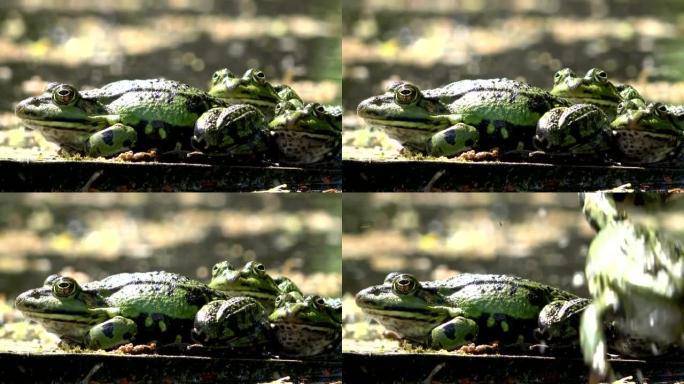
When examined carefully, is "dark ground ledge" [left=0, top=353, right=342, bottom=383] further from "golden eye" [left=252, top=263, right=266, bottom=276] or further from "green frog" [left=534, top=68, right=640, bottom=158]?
"green frog" [left=534, top=68, right=640, bottom=158]

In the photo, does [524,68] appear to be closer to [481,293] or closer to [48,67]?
[481,293]

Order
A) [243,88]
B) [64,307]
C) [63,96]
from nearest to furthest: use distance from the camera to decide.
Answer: [63,96] → [64,307] → [243,88]

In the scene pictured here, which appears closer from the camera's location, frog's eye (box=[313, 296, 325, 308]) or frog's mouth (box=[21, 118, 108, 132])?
frog's mouth (box=[21, 118, 108, 132])

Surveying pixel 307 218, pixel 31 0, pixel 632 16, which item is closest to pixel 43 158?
pixel 31 0

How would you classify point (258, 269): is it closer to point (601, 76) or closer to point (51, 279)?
point (51, 279)

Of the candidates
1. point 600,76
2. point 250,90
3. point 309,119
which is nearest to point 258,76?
point 250,90

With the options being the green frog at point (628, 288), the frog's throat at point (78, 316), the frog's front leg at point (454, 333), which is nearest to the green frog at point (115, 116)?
the frog's throat at point (78, 316)

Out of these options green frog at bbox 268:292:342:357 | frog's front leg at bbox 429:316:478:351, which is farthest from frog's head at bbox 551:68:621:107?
green frog at bbox 268:292:342:357
